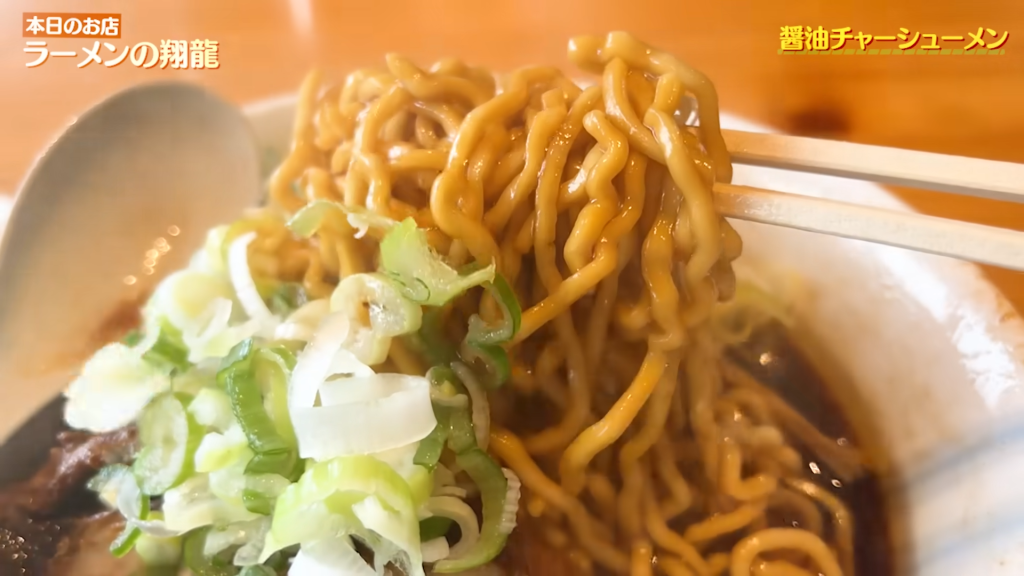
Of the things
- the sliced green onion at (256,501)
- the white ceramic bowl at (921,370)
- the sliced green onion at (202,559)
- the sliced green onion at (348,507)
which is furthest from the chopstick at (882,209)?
the sliced green onion at (202,559)

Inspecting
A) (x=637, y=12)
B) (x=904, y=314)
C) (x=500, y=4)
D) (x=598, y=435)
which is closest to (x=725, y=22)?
(x=637, y=12)

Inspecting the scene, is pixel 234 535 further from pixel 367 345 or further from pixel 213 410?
pixel 367 345

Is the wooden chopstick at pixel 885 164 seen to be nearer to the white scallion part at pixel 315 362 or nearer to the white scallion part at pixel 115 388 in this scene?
the white scallion part at pixel 315 362

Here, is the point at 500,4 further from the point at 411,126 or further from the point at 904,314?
the point at 904,314

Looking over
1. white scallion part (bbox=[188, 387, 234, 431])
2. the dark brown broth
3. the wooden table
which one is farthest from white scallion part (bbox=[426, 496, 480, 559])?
the wooden table

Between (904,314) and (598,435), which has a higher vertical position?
(904,314)
